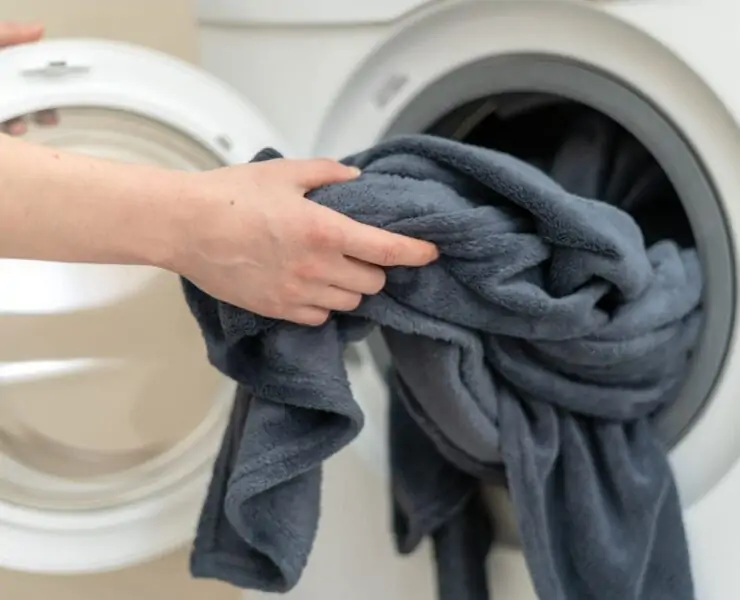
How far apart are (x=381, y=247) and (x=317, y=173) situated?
7 centimetres

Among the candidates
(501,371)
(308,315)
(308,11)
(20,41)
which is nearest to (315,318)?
(308,315)

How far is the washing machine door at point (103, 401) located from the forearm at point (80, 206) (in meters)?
0.20

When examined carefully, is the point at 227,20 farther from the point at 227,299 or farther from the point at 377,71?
the point at 227,299

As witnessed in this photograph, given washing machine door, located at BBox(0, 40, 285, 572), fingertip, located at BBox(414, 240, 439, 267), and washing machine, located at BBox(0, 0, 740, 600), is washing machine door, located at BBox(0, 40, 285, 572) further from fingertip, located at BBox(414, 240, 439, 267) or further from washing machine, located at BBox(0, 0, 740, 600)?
fingertip, located at BBox(414, 240, 439, 267)

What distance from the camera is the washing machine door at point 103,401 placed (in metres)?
0.81

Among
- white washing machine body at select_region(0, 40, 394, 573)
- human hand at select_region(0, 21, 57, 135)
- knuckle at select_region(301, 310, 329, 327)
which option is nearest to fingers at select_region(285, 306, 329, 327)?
knuckle at select_region(301, 310, 329, 327)

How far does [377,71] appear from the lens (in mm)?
745

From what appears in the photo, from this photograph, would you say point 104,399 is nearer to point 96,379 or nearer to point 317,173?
point 96,379

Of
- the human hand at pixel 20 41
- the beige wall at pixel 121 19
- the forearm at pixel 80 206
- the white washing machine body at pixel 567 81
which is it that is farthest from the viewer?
the beige wall at pixel 121 19

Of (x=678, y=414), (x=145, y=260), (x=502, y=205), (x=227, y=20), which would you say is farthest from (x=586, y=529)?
(x=227, y=20)

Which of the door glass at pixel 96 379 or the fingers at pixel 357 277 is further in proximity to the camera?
the door glass at pixel 96 379

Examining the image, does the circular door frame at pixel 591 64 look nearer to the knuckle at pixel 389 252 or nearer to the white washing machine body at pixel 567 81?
the white washing machine body at pixel 567 81

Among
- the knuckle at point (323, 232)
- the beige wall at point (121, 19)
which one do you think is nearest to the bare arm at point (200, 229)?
the knuckle at point (323, 232)

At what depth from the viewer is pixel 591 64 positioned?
2.27 ft
